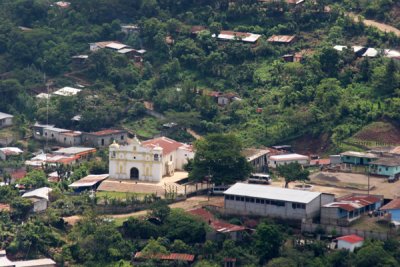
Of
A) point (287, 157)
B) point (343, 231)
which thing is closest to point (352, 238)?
point (343, 231)

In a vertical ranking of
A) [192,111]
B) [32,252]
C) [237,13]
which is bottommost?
[32,252]

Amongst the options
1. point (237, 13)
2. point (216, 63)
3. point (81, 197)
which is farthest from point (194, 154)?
point (237, 13)

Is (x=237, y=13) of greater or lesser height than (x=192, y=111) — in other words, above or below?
above

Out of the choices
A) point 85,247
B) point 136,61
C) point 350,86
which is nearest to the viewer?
point 85,247

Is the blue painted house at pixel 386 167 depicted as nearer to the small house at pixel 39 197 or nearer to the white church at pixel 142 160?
the white church at pixel 142 160

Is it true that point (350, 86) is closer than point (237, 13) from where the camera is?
Yes

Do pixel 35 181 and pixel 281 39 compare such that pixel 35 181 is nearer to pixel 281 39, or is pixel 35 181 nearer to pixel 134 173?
pixel 134 173

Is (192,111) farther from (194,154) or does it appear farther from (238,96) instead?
(194,154)

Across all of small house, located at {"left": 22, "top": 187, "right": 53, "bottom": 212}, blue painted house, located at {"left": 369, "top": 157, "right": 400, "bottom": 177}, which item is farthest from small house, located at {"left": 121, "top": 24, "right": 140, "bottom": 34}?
blue painted house, located at {"left": 369, "top": 157, "right": 400, "bottom": 177}
